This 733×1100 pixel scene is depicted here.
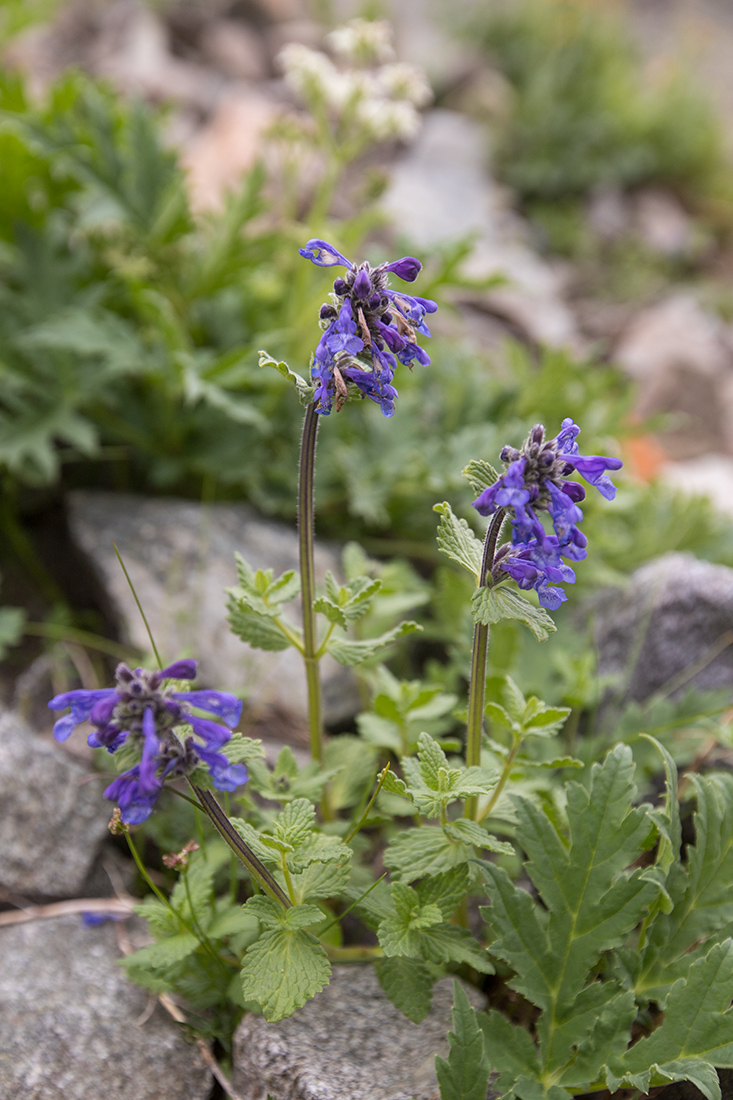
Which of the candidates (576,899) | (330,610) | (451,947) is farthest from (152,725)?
(576,899)

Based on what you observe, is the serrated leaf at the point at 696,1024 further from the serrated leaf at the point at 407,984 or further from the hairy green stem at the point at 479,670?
the hairy green stem at the point at 479,670

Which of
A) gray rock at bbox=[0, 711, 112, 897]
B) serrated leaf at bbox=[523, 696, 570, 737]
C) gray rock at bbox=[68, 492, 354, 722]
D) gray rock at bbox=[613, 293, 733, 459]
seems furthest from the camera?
gray rock at bbox=[613, 293, 733, 459]

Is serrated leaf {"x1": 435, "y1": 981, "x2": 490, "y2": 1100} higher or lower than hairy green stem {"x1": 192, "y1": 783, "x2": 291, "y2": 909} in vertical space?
lower

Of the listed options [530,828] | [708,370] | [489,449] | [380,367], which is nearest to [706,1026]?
[530,828]

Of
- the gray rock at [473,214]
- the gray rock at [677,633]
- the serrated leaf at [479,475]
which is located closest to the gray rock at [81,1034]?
→ the serrated leaf at [479,475]

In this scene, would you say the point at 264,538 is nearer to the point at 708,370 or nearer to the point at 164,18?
the point at 708,370

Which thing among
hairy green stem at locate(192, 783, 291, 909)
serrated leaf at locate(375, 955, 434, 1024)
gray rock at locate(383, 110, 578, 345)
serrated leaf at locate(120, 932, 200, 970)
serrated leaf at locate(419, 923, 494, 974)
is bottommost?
serrated leaf at locate(120, 932, 200, 970)

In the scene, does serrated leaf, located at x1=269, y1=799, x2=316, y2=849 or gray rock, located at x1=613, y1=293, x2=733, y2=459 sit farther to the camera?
gray rock, located at x1=613, y1=293, x2=733, y2=459

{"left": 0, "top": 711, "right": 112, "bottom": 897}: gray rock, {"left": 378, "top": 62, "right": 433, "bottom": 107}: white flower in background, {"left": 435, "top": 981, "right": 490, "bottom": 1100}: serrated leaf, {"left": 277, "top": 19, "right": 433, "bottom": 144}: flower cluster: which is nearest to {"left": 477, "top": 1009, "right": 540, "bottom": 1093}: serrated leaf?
{"left": 435, "top": 981, "right": 490, "bottom": 1100}: serrated leaf

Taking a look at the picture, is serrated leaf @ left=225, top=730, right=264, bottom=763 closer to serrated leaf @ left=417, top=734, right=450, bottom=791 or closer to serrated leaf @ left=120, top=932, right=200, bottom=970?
serrated leaf @ left=417, top=734, right=450, bottom=791
